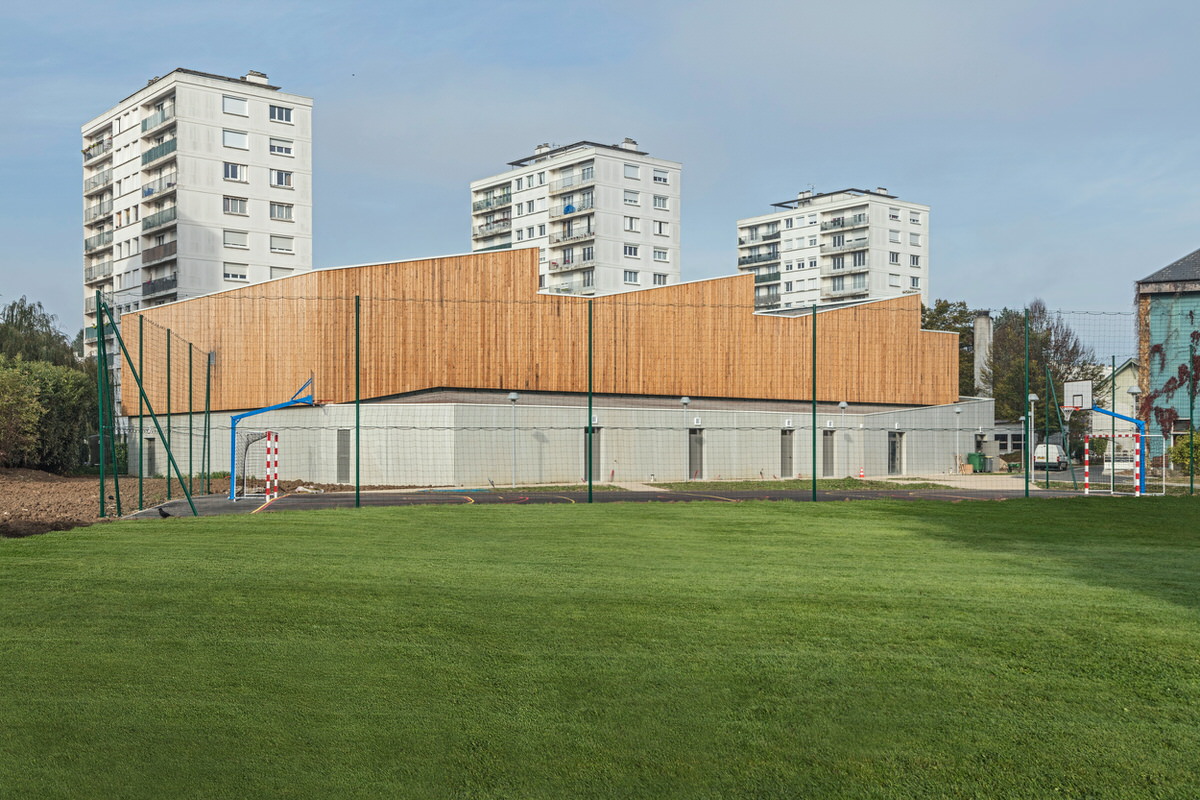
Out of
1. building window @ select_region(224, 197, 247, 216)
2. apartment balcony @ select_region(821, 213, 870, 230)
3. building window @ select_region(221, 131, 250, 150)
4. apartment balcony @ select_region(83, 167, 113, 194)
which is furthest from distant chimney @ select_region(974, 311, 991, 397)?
apartment balcony @ select_region(83, 167, 113, 194)

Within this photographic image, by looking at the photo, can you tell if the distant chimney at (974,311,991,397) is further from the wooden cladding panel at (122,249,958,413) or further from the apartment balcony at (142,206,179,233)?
the apartment balcony at (142,206,179,233)

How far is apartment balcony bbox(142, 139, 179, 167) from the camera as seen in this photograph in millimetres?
63969

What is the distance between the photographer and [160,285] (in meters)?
65.9

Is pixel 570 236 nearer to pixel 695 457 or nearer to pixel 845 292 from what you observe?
pixel 845 292

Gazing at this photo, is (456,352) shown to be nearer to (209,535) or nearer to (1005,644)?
(209,535)

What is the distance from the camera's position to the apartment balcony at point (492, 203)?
92188mm

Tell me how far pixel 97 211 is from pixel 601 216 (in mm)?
36317

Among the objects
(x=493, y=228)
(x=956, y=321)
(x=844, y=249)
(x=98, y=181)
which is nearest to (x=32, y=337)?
(x=98, y=181)

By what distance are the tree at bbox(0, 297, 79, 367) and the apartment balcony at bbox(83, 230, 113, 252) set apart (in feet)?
48.4

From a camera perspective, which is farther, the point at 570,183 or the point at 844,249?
the point at 844,249

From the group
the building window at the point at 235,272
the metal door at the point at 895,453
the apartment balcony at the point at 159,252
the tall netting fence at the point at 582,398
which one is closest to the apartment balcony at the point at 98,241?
the apartment balcony at the point at 159,252

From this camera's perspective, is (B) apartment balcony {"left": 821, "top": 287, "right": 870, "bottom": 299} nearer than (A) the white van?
No

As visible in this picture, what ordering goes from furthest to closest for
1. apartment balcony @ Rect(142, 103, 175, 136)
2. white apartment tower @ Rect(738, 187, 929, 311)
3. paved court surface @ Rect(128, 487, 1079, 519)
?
1. white apartment tower @ Rect(738, 187, 929, 311)
2. apartment balcony @ Rect(142, 103, 175, 136)
3. paved court surface @ Rect(128, 487, 1079, 519)

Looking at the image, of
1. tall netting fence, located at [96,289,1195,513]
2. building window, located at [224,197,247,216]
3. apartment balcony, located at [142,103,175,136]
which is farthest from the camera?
building window, located at [224,197,247,216]
